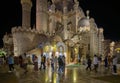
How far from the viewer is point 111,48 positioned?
42.5 metres

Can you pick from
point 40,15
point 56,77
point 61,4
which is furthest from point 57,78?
point 61,4

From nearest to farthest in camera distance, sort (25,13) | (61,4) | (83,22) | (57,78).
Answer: (57,78) → (25,13) → (83,22) → (61,4)

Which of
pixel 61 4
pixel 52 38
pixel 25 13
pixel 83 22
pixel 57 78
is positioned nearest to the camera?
pixel 57 78

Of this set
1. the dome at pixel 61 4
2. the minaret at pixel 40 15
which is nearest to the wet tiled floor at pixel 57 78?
the minaret at pixel 40 15

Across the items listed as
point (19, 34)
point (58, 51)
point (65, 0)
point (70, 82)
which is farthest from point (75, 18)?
point (70, 82)

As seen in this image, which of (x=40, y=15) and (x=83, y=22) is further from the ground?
(x=40, y=15)

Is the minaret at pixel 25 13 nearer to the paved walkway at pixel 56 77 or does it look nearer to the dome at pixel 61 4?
the dome at pixel 61 4

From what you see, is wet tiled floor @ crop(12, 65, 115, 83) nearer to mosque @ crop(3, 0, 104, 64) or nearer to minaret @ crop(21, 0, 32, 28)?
mosque @ crop(3, 0, 104, 64)

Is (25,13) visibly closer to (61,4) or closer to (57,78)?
(61,4)

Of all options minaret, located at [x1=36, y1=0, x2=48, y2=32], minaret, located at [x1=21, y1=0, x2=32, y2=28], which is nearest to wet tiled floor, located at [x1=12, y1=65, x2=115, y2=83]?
minaret, located at [x1=36, y1=0, x2=48, y2=32]

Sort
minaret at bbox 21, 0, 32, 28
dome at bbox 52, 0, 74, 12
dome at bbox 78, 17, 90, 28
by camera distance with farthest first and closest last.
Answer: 1. dome at bbox 52, 0, 74, 12
2. dome at bbox 78, 17, 90, 28
3. minaret at bbox 21, 0, 32, 28

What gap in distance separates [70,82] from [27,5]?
32.5 m

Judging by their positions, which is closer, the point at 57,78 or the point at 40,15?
the point at 57,78

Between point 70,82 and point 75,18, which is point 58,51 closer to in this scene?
point 70,82
